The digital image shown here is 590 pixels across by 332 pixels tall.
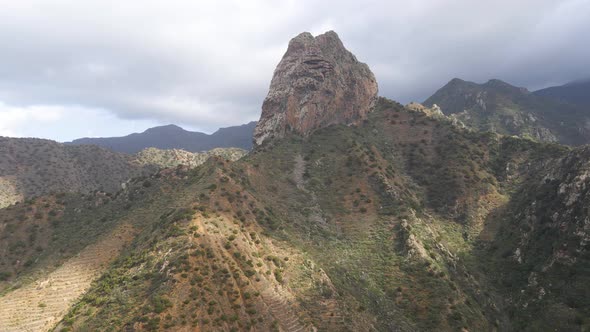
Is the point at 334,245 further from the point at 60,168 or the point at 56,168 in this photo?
the point at 60,168

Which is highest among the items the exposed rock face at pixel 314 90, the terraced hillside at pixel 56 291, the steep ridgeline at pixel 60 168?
the exposed rock face at pixel 314 90

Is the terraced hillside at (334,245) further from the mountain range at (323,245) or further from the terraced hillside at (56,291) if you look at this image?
the terraced hillside at (56,291)

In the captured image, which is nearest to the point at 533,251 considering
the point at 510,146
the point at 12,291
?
the point at 510,146

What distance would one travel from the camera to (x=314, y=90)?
131750 millimetres

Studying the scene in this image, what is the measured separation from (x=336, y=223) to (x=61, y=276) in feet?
168

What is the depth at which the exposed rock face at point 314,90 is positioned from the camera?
420 feet

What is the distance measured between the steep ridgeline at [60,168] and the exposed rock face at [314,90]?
4252cm

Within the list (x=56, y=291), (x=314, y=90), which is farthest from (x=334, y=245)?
(x=314, y=90)

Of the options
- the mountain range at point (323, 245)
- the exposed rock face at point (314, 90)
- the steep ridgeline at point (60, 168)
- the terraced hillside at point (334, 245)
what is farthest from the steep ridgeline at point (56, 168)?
the terraced hillside at point (334, 245)

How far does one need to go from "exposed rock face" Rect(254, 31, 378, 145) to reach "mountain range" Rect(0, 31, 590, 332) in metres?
17.9

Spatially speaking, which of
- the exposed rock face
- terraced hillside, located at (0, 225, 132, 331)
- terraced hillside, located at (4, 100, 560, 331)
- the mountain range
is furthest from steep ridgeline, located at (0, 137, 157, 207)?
terraced hillside, located at (0, 225, 132, 331)

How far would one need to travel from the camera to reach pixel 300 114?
12706cm

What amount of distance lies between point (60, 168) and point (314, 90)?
127086 millimetres

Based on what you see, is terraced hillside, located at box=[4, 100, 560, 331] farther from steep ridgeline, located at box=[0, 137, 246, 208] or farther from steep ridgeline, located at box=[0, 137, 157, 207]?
steep ridgeline, located at box=[0, 137, 157, 207]
